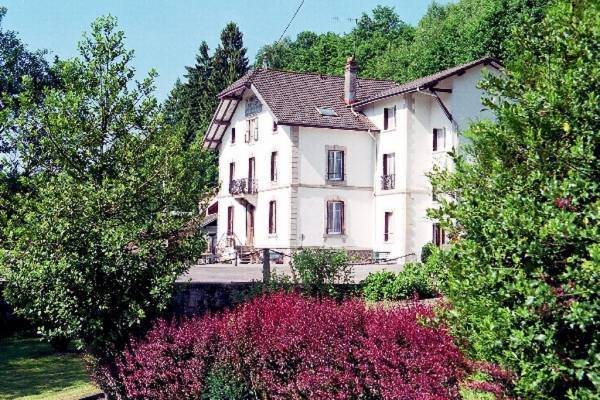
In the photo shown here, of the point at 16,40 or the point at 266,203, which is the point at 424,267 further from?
the point at 266,203

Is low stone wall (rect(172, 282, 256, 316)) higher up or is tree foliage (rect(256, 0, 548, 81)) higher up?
tree foliage (rect(256, 0, 548, 81))

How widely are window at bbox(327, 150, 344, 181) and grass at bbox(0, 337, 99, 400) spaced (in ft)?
78.0

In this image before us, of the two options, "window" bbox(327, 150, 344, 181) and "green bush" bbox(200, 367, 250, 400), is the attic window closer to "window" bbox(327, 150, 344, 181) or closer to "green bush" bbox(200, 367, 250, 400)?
"window" bbox(327, 150, 344, 181)

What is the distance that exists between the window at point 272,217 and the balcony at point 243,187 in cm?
193

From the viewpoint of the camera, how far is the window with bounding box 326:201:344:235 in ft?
137

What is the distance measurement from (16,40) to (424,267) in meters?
13.1

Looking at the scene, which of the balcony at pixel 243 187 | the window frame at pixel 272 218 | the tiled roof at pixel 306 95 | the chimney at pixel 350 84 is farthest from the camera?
the balcony at pixel 243 187

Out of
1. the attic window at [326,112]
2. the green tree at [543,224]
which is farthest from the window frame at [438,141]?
the green tree at [543,224]

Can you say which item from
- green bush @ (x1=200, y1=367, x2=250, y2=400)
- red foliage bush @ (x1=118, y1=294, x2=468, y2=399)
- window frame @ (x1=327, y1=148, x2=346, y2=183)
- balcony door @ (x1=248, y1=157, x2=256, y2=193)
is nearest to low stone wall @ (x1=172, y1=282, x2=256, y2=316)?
red foliage bush @ (x1=118, y1=294, x2=468, y2=399)

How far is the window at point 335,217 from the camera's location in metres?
41.8

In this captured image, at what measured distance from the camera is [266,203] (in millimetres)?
44000

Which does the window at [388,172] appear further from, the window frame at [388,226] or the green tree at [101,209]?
the green tree at [101,209]

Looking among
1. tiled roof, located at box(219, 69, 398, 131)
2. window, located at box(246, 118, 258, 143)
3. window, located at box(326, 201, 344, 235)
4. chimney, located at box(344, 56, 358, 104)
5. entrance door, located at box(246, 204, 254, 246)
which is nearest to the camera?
tiled roof, located at box(219, 69, 398, 131)

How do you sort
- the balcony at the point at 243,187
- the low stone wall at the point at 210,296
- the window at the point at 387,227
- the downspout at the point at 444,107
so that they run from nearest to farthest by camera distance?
1. the low stone wall at the point at 210,296
2. the downspout at the point at 444,107
3. the window at the point at 387,227
4. the balcony at the point at 243,187
